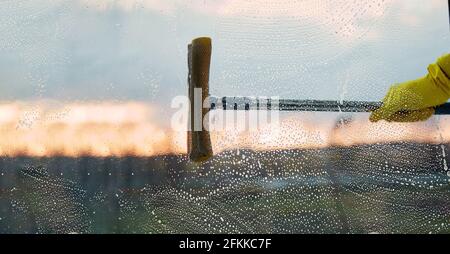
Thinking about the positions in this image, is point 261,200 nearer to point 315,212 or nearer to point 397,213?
point 315,212

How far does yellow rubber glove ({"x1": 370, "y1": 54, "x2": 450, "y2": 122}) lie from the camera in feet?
4.58

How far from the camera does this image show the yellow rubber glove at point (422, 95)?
4.58ft

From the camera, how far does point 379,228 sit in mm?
1771

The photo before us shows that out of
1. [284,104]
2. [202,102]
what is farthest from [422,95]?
[202,102]

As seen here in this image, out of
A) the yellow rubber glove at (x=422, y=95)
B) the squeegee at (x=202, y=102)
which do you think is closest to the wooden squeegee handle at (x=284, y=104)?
the squeegee at (x=202, y=102)

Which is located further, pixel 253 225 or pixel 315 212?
pixel 315 212

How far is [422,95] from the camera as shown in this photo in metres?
1.42

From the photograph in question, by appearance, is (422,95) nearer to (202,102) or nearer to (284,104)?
(284,104)

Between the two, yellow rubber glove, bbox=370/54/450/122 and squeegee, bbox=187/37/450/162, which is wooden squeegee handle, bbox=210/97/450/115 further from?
yellow rubber glove, bbox=370/54/450/122

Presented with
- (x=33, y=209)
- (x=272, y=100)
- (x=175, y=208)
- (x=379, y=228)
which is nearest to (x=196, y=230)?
(x=175, y=208)

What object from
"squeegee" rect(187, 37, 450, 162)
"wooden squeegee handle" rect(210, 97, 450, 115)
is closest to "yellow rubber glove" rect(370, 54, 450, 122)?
"wooden squeegee handle" rect(210, 97, 450, 115)

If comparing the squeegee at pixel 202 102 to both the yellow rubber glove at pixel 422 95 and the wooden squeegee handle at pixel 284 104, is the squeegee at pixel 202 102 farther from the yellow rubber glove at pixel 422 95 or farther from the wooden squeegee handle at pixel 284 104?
the yellow rubber glove at pixel 422 95
